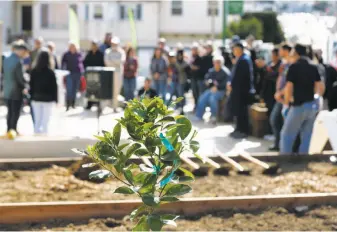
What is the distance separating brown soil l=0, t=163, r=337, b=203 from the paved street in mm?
788

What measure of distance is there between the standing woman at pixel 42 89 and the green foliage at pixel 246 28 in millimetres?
36754

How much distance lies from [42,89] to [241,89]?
3.53 m

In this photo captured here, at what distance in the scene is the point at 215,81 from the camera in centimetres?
1622

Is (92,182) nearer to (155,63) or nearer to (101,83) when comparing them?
(101,83)

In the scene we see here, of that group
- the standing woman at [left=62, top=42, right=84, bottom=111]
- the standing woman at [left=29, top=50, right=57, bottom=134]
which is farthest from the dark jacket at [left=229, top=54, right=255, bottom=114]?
the standing woman at [left=62, top=42, right=84, bottom=111]

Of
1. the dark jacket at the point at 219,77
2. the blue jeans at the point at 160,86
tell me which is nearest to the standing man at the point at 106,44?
the blue jeans at the point at 160,86

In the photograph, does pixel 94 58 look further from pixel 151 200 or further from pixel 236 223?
pixel 151 200

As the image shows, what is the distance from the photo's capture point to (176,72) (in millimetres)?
18375

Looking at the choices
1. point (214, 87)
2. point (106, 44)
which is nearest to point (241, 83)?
point (214, 87)

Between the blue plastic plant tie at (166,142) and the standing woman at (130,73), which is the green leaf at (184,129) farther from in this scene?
the standing woman at (130,73)

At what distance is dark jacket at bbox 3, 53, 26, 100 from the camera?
1223 cm

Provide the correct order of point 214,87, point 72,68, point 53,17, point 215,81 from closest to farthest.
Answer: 1. point 215,81
2. point 214,87
3. point 72,68
4. point 53,17

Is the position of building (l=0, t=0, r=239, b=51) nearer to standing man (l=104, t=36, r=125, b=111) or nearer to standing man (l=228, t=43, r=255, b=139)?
standing man (l=104, t=36, r=125, b=111)

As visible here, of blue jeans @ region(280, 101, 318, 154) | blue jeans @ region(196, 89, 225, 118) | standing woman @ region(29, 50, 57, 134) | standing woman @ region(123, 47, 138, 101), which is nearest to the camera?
blue jeans @ region(280, 101, 318, 154)
